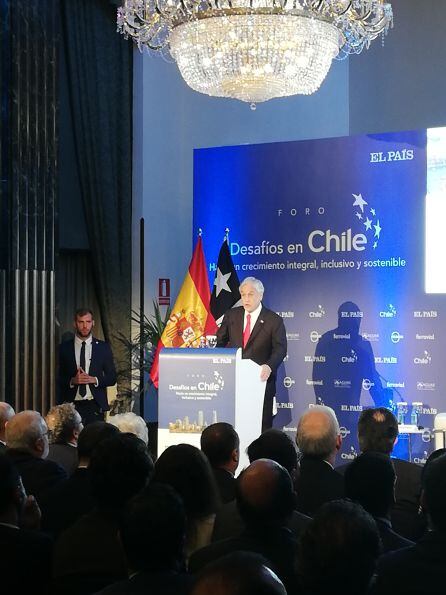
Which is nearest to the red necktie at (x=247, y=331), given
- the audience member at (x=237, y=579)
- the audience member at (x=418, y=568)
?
the audience member at (x=418, y=568)

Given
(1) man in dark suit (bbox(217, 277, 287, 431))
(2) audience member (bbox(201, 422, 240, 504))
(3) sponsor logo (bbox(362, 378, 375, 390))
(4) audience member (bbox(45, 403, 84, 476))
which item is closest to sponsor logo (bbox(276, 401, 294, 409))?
(3) sponsor logo (bbox(362, 378, 375, 390))

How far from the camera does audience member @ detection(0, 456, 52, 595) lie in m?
2.61

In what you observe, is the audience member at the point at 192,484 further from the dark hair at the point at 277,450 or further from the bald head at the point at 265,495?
the dark hair at the point at 277,450

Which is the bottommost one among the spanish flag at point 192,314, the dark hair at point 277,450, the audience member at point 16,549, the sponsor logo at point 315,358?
the audience member at point 16,549

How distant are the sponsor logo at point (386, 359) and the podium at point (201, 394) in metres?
1.97

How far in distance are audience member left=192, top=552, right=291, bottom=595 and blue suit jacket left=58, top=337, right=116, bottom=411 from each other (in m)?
6.56

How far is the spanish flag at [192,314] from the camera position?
8367 millimetres

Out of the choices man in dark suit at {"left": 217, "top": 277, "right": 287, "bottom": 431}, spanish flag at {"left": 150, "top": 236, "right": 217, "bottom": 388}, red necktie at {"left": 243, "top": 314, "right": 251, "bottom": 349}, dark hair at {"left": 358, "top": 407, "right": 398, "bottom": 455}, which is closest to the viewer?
dark hair at {"left": 358, "top": 407, "right": 398, "bottom": 455}

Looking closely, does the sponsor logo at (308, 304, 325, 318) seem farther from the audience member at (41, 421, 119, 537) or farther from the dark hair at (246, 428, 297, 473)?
the audience member at (41, 421, 119, 537)

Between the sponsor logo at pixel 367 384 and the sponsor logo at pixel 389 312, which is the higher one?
the sponsor logo at pixel 389 312

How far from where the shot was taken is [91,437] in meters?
4.02

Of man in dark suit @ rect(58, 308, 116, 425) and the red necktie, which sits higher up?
the red necktie

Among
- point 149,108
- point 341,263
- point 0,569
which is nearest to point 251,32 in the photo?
point 341,263

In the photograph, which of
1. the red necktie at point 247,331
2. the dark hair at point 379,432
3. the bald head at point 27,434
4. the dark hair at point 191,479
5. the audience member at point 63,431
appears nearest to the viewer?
the dark hair at point 191,479
